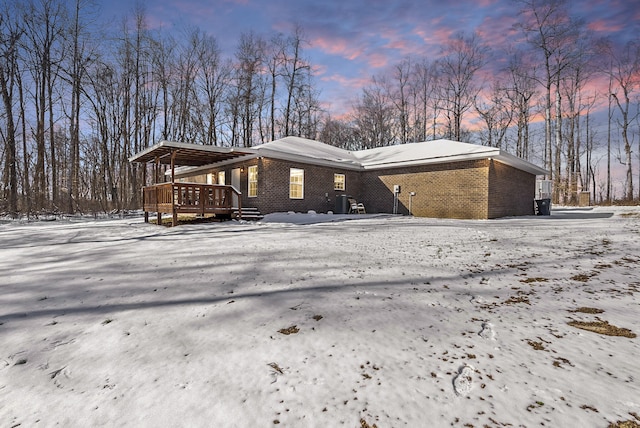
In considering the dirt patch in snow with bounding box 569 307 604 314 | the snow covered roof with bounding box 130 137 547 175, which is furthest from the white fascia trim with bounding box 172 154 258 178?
the dirt patch in snow with bounding box 569 307 604 314

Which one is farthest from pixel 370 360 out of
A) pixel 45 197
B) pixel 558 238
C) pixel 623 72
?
pixel 623 72

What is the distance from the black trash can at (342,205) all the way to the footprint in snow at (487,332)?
40.8ft

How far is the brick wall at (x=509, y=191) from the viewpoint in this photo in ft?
41.3

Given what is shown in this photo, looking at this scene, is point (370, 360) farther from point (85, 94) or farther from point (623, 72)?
point (623, 72)

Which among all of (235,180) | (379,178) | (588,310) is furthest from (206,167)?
(588,310)

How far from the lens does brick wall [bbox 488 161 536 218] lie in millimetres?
12586

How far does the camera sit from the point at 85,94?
1859cm

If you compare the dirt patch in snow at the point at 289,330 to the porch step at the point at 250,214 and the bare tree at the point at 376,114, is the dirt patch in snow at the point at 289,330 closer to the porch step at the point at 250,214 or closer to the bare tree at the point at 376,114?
the porch step at the point at 250,214

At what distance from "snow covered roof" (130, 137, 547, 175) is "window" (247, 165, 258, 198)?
2.15 ft

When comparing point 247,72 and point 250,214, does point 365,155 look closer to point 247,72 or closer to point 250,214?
point 250,214

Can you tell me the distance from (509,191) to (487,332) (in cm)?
1450

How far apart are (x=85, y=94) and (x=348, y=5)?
57.0 ft

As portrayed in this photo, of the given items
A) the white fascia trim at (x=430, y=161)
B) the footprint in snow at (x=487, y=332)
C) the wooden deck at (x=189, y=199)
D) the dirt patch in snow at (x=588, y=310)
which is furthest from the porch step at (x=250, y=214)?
the dirt patch in snow at (x=588, y=310)

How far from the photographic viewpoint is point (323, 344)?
1.95 meters
